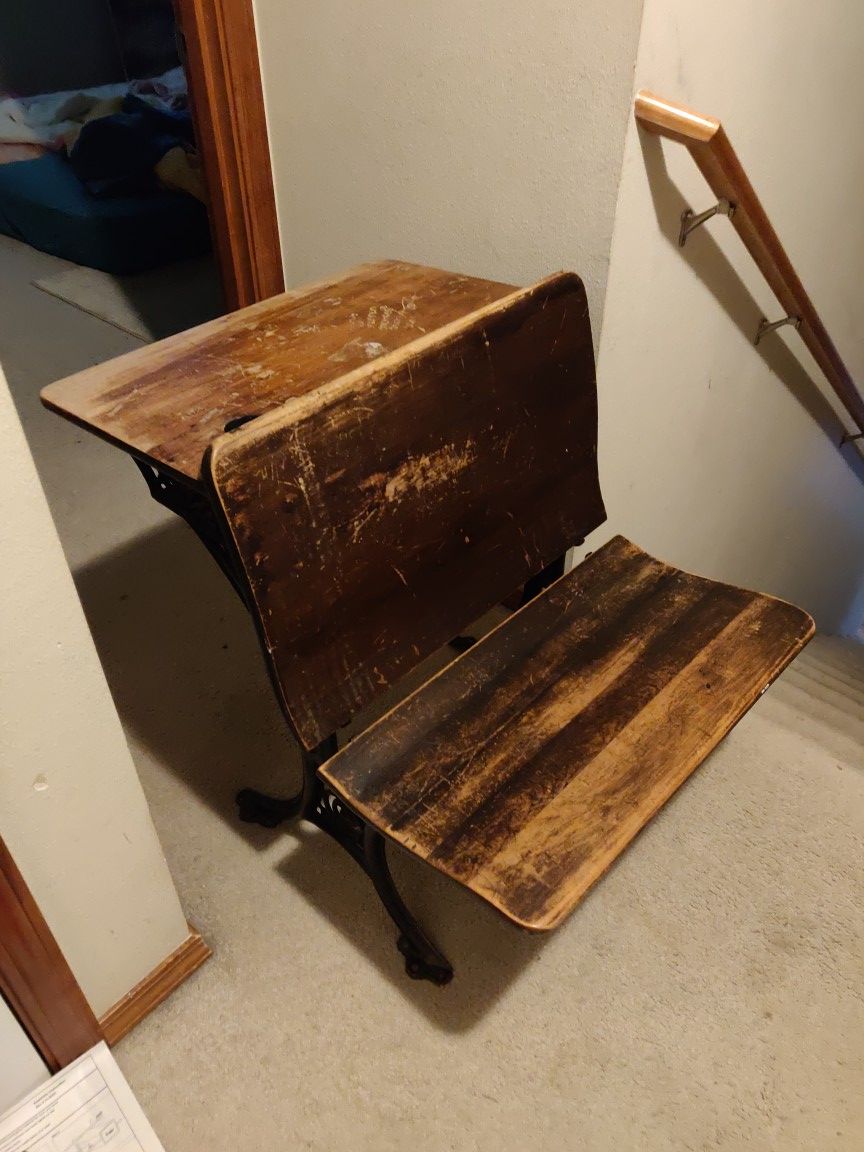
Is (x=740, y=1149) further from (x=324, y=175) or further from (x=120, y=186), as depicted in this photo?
(x=120, y=186)

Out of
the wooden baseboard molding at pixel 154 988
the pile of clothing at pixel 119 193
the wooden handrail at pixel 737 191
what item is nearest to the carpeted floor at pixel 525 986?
the wooden baseboard molding at pixel 154 988

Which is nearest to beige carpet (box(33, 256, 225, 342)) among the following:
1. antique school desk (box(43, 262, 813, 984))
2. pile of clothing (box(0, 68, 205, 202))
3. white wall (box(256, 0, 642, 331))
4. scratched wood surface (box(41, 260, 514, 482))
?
pile of clothing (box(0, 68, 205, 202))

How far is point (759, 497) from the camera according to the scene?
251 centimetres

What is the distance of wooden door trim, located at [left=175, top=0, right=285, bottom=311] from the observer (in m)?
1.69

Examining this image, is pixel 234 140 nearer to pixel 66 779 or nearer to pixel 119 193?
pixel 66 779

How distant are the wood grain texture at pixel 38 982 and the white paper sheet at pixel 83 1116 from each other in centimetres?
3

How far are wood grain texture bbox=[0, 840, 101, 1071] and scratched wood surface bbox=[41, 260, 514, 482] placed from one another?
1.80 feet

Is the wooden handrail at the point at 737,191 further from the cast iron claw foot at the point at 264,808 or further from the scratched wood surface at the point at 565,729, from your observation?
the cast iron claw foot at the point at 264,808

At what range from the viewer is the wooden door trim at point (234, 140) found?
1688mm

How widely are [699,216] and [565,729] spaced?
1038mm

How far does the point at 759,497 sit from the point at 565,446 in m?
1.36

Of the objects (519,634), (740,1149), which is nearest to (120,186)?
(519,634)

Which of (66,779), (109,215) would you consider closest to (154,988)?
(66,779)

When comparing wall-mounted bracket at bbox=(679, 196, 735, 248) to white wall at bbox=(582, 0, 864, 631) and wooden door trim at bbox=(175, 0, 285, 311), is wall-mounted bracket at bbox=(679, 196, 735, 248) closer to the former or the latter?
white wall at bbox=(582, 0, 864, 631)
